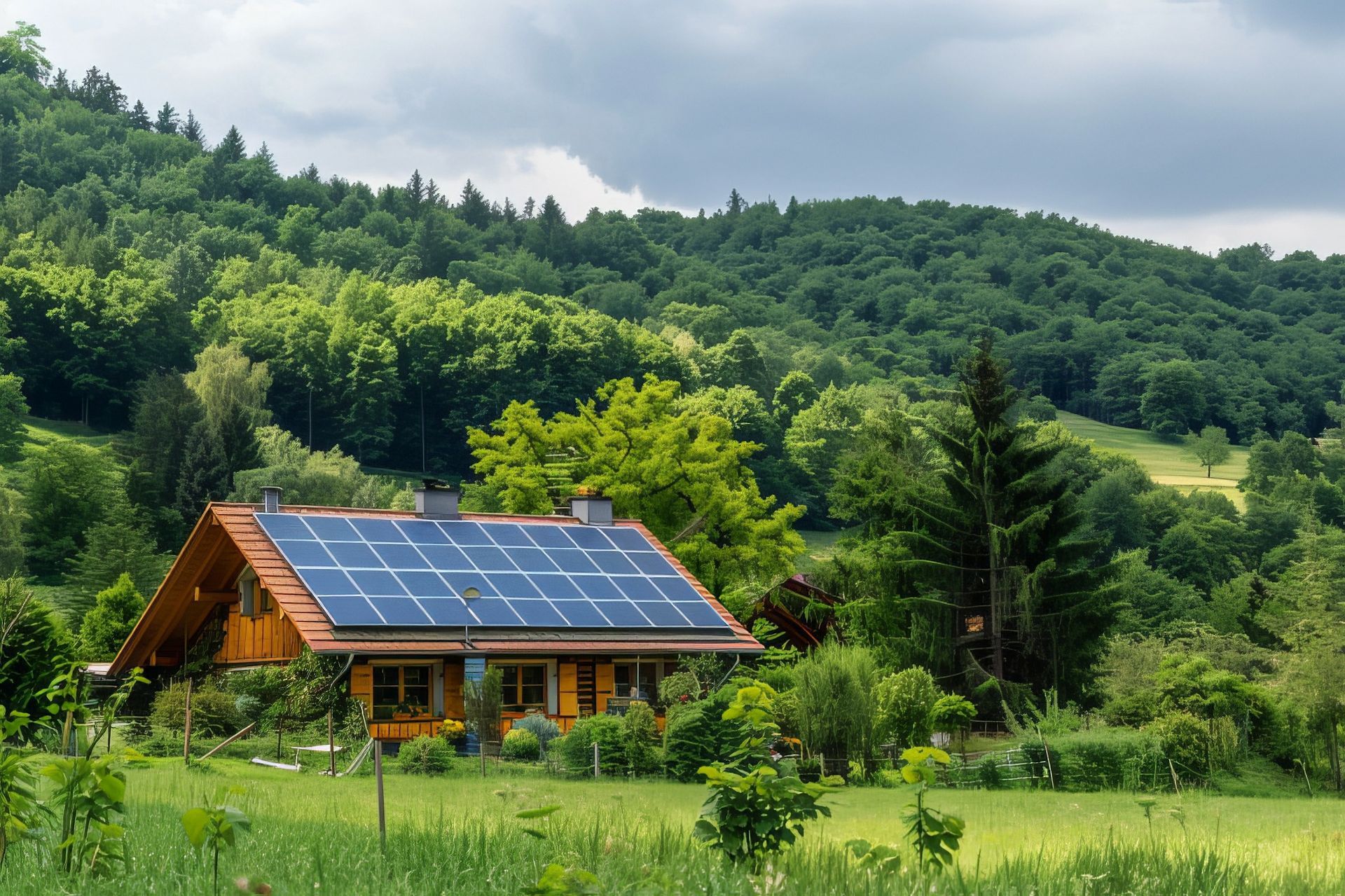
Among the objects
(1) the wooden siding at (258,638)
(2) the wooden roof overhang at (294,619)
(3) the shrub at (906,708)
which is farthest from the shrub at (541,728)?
(3) the shrub at (906,708)

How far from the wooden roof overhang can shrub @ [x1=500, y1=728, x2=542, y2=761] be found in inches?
96.2

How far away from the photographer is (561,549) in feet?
119

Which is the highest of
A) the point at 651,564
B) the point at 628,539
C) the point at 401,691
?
the point at 628,539

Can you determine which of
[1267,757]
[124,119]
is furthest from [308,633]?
[124,119]

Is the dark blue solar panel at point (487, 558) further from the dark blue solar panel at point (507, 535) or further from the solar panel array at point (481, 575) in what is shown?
the dark blue solar panel at point (507, 535)

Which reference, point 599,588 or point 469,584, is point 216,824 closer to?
point 469,584

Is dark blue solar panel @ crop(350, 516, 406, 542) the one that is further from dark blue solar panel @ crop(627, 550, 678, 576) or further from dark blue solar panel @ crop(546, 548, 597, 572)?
dark blue solar panel @ crop(627, 550, 678, 576)

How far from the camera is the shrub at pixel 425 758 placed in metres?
25.7

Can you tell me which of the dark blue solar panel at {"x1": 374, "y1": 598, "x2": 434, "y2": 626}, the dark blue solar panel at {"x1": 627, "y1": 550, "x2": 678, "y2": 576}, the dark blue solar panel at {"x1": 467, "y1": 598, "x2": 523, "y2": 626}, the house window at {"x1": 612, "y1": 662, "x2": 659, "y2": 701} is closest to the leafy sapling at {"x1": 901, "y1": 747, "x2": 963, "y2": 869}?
the dark blue solar panel at {"x1": 374, "y1": 598, "x2": 434, "y2": 626}

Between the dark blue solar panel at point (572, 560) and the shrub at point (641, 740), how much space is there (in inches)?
315

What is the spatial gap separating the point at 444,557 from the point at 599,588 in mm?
3658

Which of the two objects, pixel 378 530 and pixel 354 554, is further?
pixel 378 530

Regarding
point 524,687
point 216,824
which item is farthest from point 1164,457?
point 216,824

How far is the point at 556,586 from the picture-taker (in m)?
34.0
